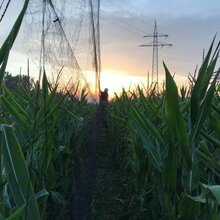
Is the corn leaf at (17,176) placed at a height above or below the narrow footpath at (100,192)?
above

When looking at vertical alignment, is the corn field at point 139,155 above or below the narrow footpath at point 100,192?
above

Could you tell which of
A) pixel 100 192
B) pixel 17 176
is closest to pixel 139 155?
pixel 100 192

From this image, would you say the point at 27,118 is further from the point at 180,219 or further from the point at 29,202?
the point at 29,202

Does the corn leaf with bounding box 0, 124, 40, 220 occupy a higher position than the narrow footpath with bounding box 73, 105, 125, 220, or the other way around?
the corn leaf with bounding box 0, 124, 40, 220

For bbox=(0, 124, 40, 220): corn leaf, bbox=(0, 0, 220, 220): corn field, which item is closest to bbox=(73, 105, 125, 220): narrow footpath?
bbox=(0, 0, 220, 220): corn field

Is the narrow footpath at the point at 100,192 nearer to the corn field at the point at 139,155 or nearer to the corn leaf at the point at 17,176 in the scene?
the corn field at the point at 139,155

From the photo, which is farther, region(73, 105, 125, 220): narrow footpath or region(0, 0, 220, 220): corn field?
region(73, 105, 125, 220): narrow footpath

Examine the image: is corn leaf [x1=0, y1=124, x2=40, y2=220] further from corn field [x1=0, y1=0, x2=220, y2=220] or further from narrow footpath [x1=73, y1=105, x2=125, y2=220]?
narrow footpath [x1=73, y1=105, x2=125, y2=220]

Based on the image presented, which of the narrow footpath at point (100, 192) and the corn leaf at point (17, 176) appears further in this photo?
the narrow footpath at point (100, 192)

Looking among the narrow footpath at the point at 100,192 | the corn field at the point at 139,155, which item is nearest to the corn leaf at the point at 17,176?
the corn field at the point at 139,155

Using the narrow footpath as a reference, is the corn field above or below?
above

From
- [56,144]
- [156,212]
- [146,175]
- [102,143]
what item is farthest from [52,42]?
[102,143]

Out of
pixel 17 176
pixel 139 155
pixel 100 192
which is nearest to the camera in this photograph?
pixel 17 176

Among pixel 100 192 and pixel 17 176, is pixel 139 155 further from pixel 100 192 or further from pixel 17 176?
pixel 17 176
